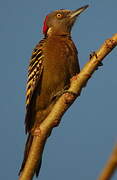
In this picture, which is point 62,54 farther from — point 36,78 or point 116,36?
point 116,36

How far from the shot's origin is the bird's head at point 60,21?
7.94m

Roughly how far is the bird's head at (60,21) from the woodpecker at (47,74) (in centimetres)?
59

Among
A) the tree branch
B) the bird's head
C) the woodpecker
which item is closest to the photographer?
the tree branch

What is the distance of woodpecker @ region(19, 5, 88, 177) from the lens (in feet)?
22.0

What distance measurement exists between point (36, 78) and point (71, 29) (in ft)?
5.96

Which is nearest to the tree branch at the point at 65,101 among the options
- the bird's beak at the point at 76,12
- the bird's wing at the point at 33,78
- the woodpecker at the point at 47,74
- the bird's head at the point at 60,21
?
the woodpecker at the point at 47,74

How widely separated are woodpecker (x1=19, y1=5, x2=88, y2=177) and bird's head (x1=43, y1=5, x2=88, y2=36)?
59 centimetres

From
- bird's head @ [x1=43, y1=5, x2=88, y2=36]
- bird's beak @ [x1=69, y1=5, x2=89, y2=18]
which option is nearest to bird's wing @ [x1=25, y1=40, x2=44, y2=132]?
bird's head @ [x1=43, y1=5, x2=88, y2=36]

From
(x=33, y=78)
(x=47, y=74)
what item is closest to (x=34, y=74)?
(x=33, y=78)

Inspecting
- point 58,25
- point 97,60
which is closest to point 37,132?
point 97,60

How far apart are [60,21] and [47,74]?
196 cm

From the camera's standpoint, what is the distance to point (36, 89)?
23.0ft

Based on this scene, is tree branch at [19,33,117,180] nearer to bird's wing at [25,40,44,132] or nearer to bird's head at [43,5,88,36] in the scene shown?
bird's wing at [25,40,44,132]

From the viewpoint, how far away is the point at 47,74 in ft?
22.4
